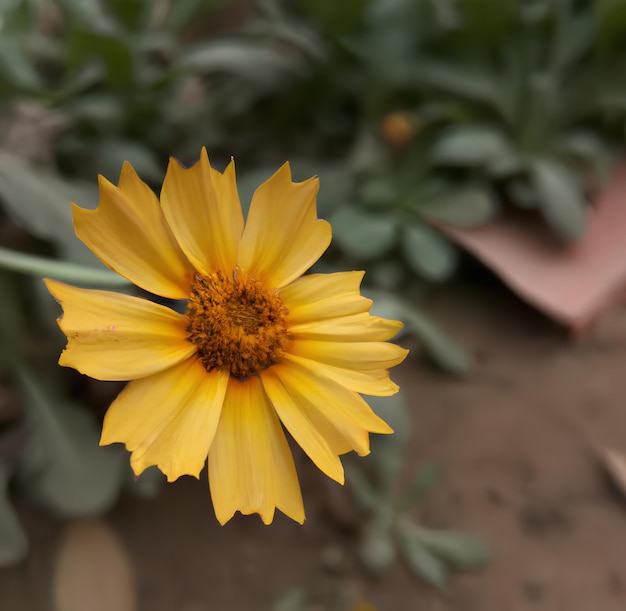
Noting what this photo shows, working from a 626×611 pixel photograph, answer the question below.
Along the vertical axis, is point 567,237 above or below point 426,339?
above

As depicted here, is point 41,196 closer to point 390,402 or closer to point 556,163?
point 390,402

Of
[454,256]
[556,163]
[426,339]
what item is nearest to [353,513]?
[426,339]

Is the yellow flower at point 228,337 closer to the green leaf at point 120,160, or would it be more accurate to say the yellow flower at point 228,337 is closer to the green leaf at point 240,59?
the green leaf at point 120,160

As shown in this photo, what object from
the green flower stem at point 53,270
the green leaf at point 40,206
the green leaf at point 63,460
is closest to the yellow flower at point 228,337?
the green flower stem at point 53,270

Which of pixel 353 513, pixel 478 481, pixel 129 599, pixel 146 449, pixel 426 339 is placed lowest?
pixel 129 599

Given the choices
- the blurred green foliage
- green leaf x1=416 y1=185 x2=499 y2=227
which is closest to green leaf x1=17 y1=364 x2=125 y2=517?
the blurred green foliage

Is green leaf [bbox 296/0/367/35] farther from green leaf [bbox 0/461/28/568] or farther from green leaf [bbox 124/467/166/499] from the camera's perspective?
green leaf [bbox 0/461/28/568]
